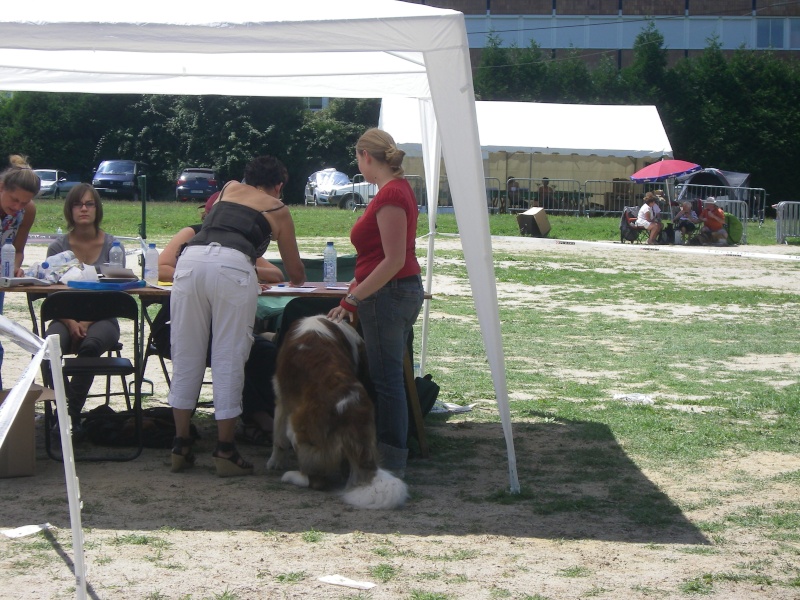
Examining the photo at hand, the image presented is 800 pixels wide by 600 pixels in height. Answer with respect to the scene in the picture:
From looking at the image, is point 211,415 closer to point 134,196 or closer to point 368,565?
point 368,565

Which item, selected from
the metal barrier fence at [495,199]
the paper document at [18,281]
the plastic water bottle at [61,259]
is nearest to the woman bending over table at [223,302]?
the paper document at [18,281]

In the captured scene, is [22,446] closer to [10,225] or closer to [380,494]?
[10,225]

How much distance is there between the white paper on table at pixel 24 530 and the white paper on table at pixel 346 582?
4.27 ft

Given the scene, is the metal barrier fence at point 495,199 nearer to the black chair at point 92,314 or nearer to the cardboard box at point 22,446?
the black chair at point 92,314

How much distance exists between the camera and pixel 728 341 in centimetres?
1005

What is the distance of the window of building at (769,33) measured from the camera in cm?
4972

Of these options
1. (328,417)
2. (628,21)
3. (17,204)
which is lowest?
(328,417)

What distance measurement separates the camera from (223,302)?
192 inches

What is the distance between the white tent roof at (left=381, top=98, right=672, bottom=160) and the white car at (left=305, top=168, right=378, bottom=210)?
2.82 meters

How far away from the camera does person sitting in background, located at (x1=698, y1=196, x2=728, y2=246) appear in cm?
2355

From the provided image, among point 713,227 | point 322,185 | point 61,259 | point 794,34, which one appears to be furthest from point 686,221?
point 794,34

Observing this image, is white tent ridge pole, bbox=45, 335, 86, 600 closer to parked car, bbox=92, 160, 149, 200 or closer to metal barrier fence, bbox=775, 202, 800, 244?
metal barrier fence, bbox=775, 202, 800, 244

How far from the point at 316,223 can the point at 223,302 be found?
799 inches

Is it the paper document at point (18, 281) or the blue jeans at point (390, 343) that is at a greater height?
the paper document at point (18, 281)
